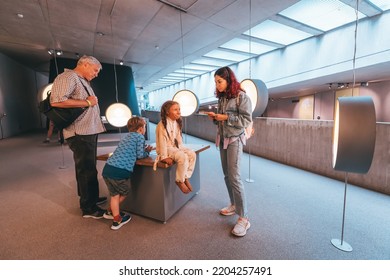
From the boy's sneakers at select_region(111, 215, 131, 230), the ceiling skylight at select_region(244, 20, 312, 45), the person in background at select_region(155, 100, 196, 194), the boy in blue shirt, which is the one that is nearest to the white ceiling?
the ceiling skylight at select_region(244, 20, 312, 45)

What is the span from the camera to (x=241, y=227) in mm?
2004

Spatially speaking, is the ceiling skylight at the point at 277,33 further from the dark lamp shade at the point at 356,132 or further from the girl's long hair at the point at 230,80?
the dark lamp shade at the point at 356,132

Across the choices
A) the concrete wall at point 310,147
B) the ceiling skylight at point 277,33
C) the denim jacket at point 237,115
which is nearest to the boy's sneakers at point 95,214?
the denim jacket at point 237,115

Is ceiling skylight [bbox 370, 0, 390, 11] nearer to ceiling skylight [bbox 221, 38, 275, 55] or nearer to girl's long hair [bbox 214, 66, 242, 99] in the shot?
ceiling skylight [bbox 221, 38, 275, 55]

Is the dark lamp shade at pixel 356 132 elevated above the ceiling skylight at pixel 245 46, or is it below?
below

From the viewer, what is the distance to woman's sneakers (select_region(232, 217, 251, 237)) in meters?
1.96

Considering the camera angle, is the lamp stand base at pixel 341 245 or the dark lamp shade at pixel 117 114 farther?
the dark lamp shade at pixel 117 114

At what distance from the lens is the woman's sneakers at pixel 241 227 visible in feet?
6.43

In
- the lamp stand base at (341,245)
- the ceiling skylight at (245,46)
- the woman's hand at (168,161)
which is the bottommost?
the lamp stand base at (341,245)

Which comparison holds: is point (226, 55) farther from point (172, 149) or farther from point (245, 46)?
point (172, 149)

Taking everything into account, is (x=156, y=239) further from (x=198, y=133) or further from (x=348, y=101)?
(x=198, y=133)

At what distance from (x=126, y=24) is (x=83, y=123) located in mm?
3793

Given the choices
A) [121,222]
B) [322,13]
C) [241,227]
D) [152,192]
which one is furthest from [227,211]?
[322,13]

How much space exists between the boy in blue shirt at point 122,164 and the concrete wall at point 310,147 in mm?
3345
